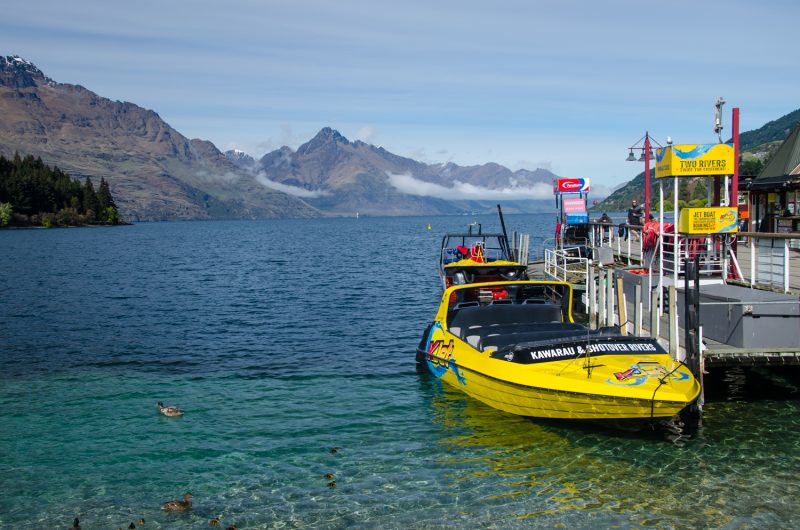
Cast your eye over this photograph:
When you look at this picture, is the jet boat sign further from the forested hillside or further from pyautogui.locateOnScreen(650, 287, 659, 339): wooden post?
the forested hillside

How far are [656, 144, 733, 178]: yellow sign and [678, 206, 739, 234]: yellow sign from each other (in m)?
1.11

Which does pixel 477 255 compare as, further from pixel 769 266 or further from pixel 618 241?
pixel 769 266

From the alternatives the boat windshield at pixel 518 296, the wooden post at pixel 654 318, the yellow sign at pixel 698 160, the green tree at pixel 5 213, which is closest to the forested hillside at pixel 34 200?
the green tree at pixel 5 213

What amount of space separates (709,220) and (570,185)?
74.8 ft

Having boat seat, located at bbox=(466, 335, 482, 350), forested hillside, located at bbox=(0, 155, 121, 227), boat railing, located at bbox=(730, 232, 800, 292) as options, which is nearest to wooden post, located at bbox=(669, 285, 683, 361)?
boat seat, located at bbox=(466, 335, 482, 350)

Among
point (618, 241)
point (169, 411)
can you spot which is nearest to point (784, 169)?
point (618, 241)

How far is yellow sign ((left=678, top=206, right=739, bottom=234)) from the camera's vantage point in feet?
64.5

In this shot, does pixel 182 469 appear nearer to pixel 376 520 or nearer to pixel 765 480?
pixel 376 520

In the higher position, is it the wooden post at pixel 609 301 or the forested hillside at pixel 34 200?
the forested hillside at pixel 34 200

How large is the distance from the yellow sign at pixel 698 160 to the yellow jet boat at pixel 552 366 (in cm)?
450

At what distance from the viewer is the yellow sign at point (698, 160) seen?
62.0 feet

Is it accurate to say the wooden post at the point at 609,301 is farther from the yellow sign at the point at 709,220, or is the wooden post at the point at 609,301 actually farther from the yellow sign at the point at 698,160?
the yellow sign at the point at 698,160

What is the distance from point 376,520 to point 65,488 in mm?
5766

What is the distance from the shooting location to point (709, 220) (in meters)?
19.7
